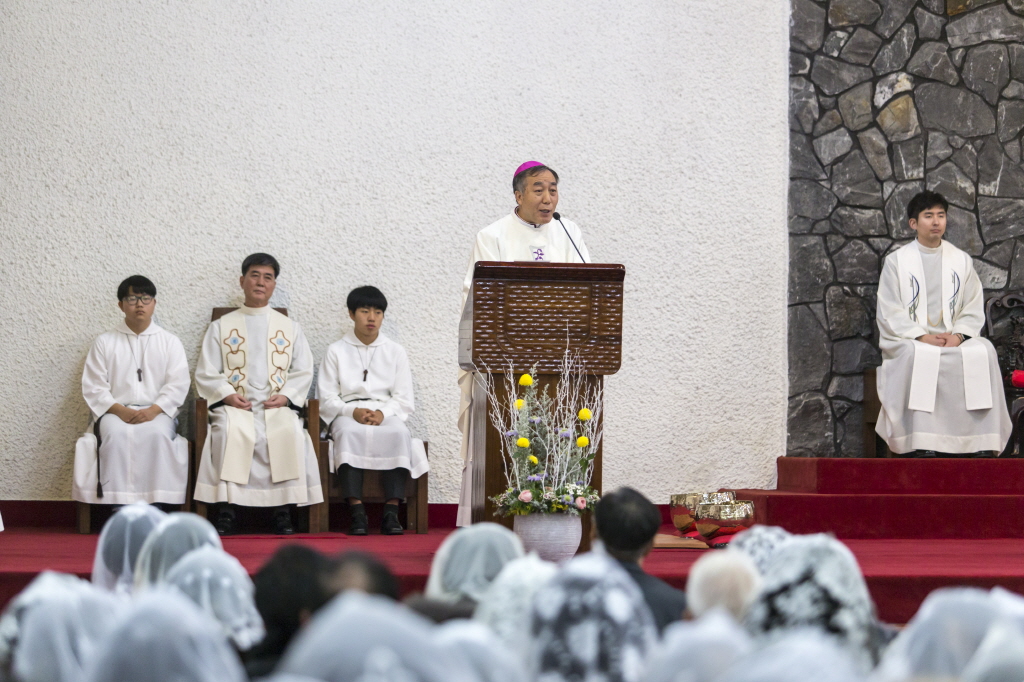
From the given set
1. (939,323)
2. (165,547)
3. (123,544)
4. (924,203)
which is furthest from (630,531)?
(924,203)

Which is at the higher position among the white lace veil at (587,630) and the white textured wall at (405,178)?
the white textured wall at (405,178)

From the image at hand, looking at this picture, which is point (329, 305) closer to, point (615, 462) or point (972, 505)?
point (615, 462)

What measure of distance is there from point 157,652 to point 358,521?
4668 mm

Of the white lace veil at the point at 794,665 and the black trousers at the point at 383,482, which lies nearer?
the white lace veil at the point at 794,665

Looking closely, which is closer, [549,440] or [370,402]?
[549,440]

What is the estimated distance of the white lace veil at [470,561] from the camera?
2451 mm

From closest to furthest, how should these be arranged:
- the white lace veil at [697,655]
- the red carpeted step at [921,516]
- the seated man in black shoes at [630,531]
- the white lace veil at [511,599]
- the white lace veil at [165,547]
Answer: the white lace veil at [697,655] → the white lace veil at [511,599] → the white lace veil at [165,547] → the seated man in black shoes at [630,531] → the red carpeted step at [921,516]

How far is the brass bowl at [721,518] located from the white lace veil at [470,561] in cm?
293

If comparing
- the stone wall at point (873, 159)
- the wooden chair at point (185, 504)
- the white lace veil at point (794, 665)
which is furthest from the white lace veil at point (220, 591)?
the stone wall at point (873, 159)

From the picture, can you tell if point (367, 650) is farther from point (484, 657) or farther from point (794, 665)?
point (794, 665)

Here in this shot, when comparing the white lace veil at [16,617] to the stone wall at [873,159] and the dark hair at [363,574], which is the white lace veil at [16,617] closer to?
the dark hair at [363,574]

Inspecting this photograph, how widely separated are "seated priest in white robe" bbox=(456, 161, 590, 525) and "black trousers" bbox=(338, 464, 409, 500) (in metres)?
1.03

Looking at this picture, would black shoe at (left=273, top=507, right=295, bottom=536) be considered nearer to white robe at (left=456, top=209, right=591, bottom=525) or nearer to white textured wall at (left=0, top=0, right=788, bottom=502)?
white textured wall at (left=0, top=0, right=788, bottom=502)

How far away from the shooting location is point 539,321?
4207mm
